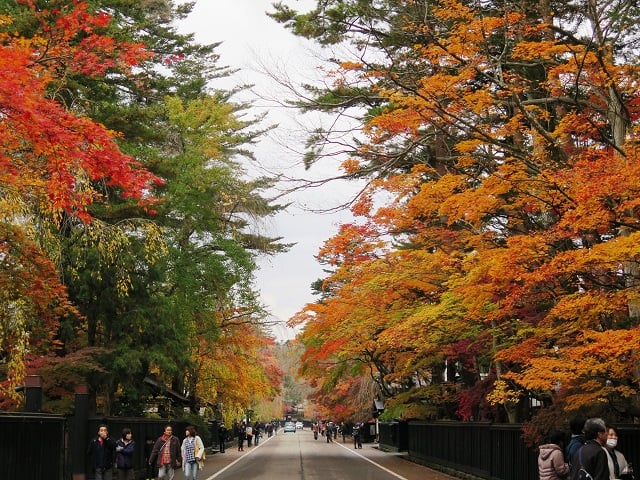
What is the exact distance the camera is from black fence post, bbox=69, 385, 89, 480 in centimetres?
1780

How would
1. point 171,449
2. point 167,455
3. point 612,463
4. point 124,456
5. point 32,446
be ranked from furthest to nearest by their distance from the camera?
point 171,449, point 167,455, point 124,456, point 32,446, point 612,463

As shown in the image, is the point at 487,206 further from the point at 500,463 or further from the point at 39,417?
the point at 39,417

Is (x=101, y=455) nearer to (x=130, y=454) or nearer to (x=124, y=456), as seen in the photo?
(x=124, y=456)

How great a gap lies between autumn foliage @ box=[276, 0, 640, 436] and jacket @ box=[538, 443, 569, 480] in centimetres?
228

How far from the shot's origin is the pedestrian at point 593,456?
8289mm

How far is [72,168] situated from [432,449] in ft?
73.3

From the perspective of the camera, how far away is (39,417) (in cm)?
1434

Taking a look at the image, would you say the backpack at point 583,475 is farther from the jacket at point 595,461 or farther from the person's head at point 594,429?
the person's head at point 594,429

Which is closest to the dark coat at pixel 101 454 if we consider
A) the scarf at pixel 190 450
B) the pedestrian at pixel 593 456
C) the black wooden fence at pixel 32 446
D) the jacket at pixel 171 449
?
the black wooden fence at pixel 32 446

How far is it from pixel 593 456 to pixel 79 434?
536 inches

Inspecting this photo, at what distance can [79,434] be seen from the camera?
1856 cm

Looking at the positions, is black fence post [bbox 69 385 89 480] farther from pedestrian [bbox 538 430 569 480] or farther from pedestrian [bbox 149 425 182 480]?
pedestrian [bbox 538 430 569 480]

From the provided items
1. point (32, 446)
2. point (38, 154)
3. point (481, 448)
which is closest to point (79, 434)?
point (32, 446)

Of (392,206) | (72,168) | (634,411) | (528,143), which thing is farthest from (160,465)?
(528,143)
